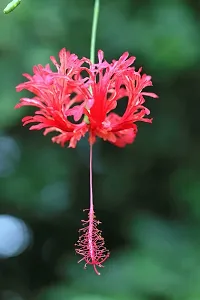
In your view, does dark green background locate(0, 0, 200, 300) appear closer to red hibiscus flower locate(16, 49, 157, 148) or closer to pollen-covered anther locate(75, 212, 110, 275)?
pollen-covered anther locate(75, 212, 110, 275)

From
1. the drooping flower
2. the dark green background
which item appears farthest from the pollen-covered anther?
the dark green background

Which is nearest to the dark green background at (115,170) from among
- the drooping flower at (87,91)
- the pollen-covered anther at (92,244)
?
the pollen-covered anther at (92,244)

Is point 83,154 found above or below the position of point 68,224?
above

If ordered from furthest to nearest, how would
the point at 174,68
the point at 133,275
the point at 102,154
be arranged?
the point at 102,154
the point at 174,68
the point at 133,275

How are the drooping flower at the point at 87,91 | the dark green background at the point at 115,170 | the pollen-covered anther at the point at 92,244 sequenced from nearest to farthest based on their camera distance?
the drooping flower at the point at 87,91
the pollen-covered anther at the point at 92,244
the dark green background at the point at 115,170

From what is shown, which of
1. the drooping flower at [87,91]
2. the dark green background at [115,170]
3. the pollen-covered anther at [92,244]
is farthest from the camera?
the dark green background at [115,170]

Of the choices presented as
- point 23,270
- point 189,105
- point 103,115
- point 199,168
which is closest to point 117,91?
point 103,115

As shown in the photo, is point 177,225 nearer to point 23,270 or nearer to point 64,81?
point 23,270

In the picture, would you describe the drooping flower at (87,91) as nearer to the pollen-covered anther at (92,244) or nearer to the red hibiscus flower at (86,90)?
the red hibiscus flower at (86,90)

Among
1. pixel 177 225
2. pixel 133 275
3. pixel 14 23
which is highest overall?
pixel 14 23
